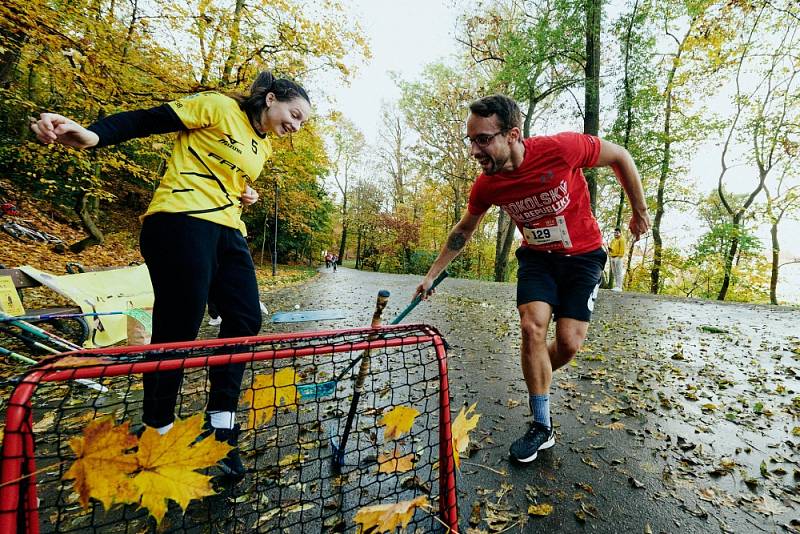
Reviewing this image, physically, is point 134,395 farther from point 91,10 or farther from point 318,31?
point 318,31

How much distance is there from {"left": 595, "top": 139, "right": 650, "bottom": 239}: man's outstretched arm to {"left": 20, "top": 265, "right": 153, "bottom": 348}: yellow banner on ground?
4.82 m

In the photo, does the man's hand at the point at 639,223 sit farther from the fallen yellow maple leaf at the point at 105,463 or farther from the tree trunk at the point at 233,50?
the tree trunk at the point at 233,50

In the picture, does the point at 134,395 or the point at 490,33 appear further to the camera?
the point at 490,33

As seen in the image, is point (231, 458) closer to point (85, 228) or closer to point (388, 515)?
point (388, 515)

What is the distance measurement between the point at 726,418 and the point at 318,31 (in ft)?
37.6

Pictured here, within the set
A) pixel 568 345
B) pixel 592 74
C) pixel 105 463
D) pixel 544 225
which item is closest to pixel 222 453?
pixel 105 463

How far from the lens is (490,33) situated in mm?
14039

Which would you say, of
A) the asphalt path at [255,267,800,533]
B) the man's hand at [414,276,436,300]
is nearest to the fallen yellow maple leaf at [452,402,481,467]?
the asphalt path at [255,267,800,533]

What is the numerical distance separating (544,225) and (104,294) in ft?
15.3

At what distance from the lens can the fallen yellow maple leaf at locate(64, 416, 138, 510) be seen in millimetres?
877

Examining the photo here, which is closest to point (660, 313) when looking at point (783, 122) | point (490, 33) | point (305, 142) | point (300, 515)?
point (300, 515)

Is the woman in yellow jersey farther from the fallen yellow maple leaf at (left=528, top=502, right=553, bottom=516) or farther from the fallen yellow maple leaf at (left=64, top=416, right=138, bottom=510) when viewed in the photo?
the fallen yellow maple leaf at (left=528, top=502, right=553, bottom=516)

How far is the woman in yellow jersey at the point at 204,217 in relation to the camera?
1.52 metres

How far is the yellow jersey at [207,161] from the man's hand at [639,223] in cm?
264
